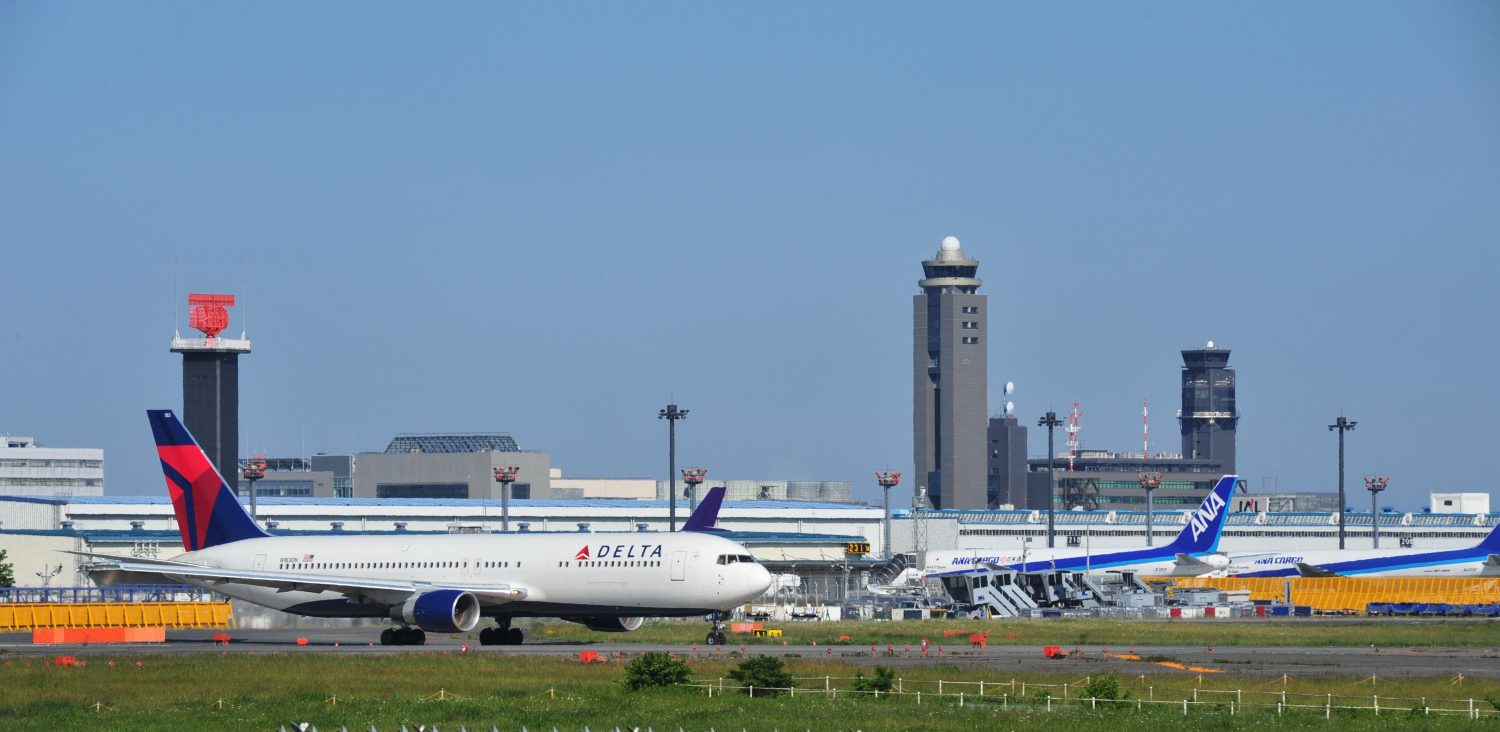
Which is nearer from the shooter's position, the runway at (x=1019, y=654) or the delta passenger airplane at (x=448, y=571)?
the runway at (x=1019, y=654)

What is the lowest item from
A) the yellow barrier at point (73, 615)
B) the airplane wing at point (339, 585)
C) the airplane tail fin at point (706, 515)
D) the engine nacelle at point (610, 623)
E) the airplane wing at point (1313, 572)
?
the airplane wing at point (1313, 572)

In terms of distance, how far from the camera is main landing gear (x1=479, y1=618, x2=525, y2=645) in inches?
2327

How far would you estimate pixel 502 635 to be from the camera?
59406mm

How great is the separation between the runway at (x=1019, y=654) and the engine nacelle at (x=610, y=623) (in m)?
0.61

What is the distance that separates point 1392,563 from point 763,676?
7530cm

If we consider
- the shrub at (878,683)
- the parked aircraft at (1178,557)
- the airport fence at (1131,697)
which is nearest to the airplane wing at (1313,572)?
the parked aircraft at (1178,557)

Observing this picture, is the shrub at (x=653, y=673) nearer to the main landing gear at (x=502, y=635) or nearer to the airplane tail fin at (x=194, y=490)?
the main landing gear at (x=502, y=635)

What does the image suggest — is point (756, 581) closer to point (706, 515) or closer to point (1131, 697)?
point (706, 515)

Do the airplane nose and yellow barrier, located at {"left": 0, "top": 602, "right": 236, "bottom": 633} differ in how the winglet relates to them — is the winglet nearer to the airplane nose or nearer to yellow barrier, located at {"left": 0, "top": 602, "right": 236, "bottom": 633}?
the airplane nose

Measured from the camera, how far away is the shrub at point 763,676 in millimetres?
38688

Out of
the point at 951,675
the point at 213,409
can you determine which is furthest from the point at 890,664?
the point at 213,409

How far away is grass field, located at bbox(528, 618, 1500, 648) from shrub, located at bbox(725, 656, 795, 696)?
66.2 feet

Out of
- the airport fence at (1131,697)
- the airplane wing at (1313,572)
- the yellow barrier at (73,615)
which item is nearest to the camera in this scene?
the airport fence at (1131,697)

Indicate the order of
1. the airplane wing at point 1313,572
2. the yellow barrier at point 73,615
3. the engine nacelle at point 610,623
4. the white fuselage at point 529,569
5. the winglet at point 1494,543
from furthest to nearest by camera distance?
the airplane wing at point 1313,572 < the winglet at point 1494,543 < the yellow barrier at point 73,615 < the engine nacelle at point 610,623 < the white fuselage at point 529,569
